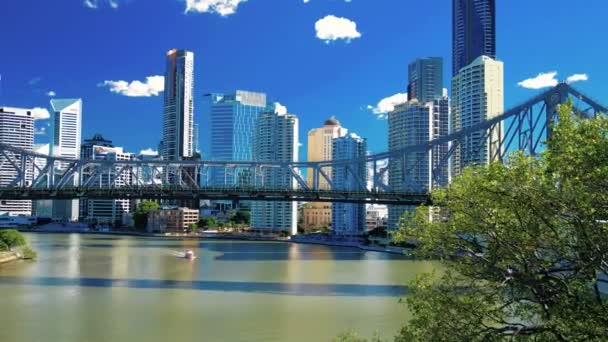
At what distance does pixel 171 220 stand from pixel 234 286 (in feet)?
173

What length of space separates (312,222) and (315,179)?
131 feet

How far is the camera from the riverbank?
79.9 feet

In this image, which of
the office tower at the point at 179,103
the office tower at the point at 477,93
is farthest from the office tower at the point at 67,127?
the office tower at the point at 477,93

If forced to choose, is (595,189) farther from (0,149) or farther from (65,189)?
(0,149)

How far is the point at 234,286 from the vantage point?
58.8ft

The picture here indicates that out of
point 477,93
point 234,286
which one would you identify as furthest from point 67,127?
point 234,286

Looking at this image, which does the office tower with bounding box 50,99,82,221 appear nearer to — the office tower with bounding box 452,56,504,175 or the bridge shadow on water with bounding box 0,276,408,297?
the office tower with bounding box 452,56,504,175

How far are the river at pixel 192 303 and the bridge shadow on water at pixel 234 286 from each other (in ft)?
0.10

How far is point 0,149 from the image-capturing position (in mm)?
33719

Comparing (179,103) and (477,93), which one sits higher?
(179,103)

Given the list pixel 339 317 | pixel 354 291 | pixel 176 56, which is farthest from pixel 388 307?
pixel 176 56

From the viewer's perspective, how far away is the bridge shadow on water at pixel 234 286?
1683 cm

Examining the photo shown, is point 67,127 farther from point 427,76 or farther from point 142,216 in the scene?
point 427,76

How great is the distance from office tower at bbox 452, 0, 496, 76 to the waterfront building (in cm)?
5314
